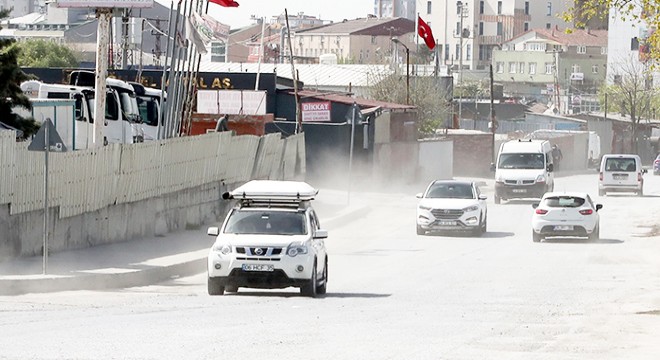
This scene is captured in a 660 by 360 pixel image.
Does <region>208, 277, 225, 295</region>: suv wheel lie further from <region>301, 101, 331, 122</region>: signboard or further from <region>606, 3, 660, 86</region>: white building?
<region>606, 3, 660, 86</region>: white building

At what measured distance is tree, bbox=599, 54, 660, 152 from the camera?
128 m

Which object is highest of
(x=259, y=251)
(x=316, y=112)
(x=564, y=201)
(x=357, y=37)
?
(x=357, y=37)

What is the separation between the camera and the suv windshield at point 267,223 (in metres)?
22.7

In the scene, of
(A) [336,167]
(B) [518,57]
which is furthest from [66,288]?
(B) [518,57]

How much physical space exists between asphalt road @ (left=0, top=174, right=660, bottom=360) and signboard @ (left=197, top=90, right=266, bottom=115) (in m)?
23.9

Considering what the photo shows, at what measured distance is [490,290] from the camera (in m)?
24.8

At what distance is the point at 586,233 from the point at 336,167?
22048mm

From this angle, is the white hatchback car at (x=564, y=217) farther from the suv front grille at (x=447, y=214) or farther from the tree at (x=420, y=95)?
the tree at (x=420, y=95)

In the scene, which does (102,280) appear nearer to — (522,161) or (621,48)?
(522,161)

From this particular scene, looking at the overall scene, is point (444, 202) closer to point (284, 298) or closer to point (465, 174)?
point (284, 298)

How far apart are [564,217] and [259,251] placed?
59.6 feet

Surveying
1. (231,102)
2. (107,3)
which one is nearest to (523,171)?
(231,102)

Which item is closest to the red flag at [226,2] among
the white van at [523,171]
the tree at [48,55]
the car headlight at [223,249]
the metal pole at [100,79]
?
the metal pole at [100,79]

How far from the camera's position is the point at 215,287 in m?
22.2
